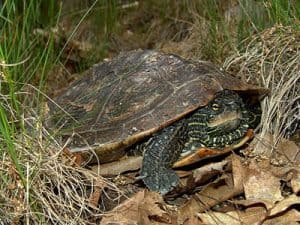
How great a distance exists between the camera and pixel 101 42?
449 centimetres

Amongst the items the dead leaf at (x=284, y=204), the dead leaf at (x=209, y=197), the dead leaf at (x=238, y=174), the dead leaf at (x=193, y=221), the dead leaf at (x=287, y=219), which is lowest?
the dead leaf at (x=209, y=197)

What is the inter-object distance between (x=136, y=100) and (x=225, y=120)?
44 cm

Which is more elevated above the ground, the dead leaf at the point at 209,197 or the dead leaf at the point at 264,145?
the dead leaf at the point at 209,197

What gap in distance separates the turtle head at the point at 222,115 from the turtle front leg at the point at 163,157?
0.46ft

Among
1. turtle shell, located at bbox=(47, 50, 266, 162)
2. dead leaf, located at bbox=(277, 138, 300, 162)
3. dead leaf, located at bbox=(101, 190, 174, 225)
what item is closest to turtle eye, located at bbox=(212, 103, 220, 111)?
turtle shell, located at bbox=(47, 50, 266, 162)

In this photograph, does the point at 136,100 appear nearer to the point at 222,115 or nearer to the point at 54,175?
the point at 222,115

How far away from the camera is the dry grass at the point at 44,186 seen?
2451 mm

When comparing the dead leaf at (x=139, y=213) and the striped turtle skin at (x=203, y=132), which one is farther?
the striped turtle skin at (x=203, y=132)

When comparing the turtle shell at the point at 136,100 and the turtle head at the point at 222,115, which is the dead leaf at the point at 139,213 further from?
the turtle head at the point at 222,115

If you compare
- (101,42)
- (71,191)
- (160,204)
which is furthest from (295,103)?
(101,42)

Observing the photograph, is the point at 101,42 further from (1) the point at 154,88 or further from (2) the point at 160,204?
(2) the point at 160,204

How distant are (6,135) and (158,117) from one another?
2.85 feet

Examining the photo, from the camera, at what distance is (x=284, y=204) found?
2.46 m

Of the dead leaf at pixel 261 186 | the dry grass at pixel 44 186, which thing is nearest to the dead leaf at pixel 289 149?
the dead leaf at pixel 261 186
